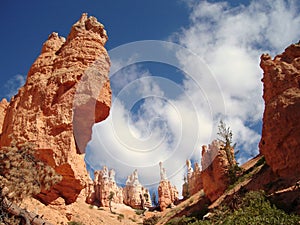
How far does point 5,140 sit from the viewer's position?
64.7ft

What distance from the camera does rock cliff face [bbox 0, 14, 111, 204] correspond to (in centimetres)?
1817

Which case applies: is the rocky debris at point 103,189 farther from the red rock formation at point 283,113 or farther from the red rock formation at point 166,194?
the red rock formation at point 283,113

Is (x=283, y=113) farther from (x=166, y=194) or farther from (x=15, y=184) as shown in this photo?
(x=166, y=194)

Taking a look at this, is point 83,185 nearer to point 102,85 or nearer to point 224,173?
point 102,85

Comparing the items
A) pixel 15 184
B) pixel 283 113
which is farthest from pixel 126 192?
pixel 15 184

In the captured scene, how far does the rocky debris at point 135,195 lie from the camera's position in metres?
92.6

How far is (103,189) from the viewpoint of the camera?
8525 cm

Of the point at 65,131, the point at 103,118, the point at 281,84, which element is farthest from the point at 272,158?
the point at 65,131

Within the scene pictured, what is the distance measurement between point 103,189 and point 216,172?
183ft

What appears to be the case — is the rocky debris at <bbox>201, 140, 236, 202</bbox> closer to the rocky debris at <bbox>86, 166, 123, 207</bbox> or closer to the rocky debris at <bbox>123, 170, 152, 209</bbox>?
the rocky debris at <bbox>86, 166, 123, 207</bbox>

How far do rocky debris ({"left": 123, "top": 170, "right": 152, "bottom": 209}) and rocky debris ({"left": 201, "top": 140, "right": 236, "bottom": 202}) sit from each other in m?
54.6

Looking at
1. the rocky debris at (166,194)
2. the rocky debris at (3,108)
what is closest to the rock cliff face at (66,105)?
the rocky debris at (3,108)

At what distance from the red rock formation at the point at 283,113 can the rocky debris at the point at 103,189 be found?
202 feet

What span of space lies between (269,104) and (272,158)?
4.53 meters
